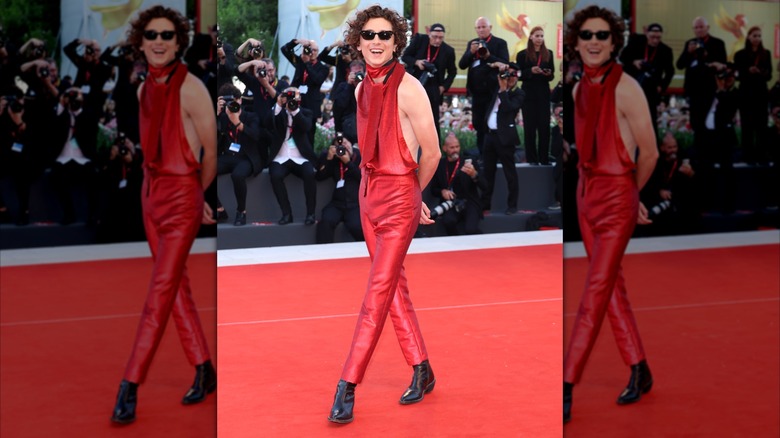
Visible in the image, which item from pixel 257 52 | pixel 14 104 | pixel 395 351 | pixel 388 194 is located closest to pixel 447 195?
pixel 257 52

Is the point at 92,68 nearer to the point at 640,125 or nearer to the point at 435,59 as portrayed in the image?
the point at 640,125

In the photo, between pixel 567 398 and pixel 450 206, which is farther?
pixel 450 206

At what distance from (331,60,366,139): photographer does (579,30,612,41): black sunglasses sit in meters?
3.89

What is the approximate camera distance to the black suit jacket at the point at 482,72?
5.43m

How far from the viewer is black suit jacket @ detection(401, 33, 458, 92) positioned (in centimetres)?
517

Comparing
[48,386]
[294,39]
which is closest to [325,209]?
[294,39]

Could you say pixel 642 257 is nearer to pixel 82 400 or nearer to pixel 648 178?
pixel 648 178

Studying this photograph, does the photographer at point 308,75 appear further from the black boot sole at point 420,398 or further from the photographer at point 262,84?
the black boot sole at point 420,398

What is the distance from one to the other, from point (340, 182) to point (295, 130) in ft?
1.11

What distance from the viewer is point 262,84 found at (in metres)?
4.78

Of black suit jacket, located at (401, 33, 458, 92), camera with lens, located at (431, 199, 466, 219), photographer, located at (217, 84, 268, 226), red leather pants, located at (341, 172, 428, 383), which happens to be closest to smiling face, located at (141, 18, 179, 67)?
red leather pants, located at (341, 172, 428, 383)

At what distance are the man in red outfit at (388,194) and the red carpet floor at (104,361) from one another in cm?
104

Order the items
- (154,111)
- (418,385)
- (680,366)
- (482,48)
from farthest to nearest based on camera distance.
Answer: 1. (482,48)
2. (418,385)
3. (680,366)
4. (154,111)

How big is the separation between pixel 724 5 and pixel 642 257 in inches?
11.7
